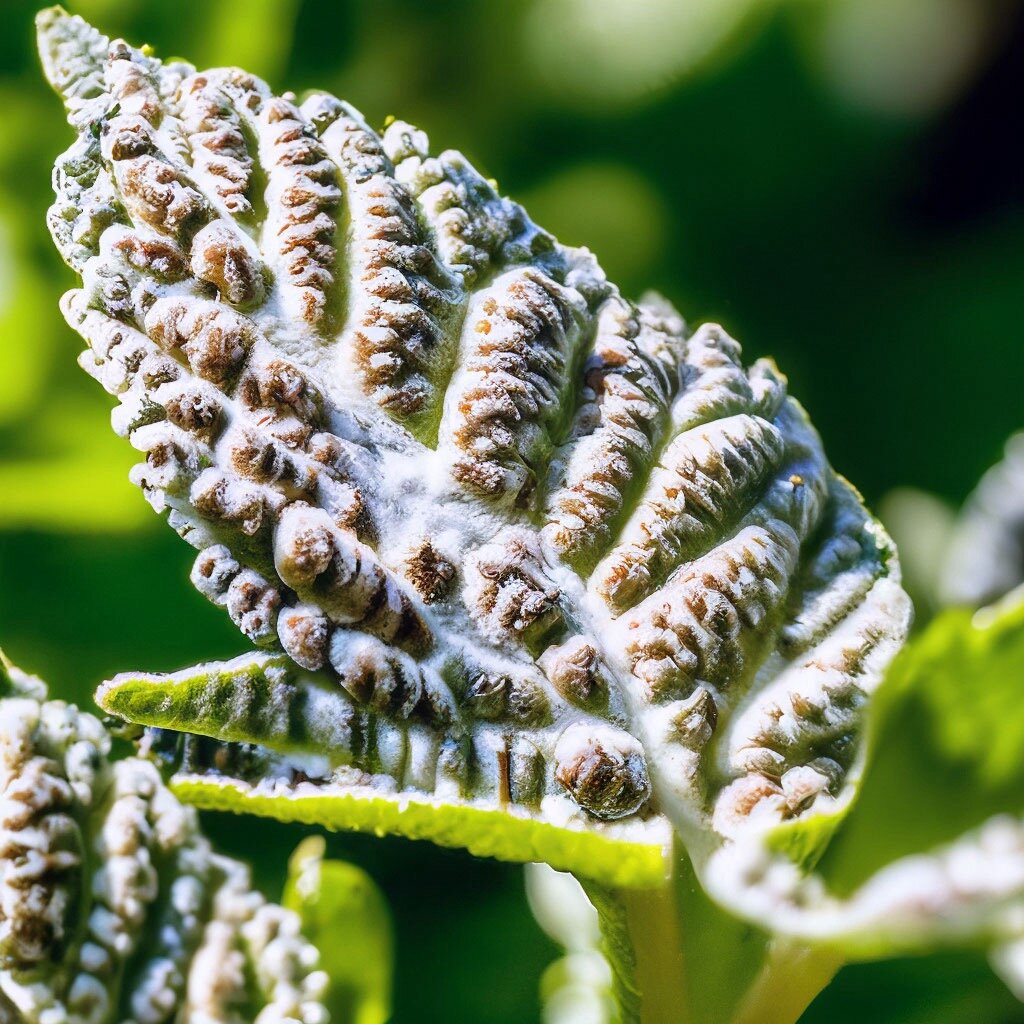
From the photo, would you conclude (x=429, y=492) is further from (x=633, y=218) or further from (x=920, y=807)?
(x=633, y=218)

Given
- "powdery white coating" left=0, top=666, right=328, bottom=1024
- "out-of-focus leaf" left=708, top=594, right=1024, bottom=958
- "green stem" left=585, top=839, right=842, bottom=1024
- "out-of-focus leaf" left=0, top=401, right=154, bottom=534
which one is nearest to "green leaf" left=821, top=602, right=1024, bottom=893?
"out-of-focus leaf" left=708, top=594, right=1024, bottom=958

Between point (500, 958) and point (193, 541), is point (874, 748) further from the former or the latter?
point (500, 958)

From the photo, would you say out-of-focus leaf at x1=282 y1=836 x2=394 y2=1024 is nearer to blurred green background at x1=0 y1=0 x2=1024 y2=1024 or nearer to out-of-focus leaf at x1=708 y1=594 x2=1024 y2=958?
blurred green background at x1=0 y1=0 x2=1024 y2=1024

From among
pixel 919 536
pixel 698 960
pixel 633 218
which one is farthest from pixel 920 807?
pixel 633 218

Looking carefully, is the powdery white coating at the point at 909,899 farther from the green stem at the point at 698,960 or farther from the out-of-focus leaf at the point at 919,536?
the out-of-focus leaf at the point at 919,536

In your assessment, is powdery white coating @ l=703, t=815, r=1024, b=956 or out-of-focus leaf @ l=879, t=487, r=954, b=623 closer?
powdery white coating @ l=703, t=815, r=1024, b=956

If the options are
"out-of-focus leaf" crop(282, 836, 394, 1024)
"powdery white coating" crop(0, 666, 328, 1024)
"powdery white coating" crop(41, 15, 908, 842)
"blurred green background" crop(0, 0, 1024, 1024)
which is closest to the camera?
"powdery white coating" crop(41, 15, 908, 842)

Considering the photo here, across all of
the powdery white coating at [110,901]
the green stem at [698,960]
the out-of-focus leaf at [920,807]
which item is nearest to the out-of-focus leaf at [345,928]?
the powdery white coating at [110,901]
